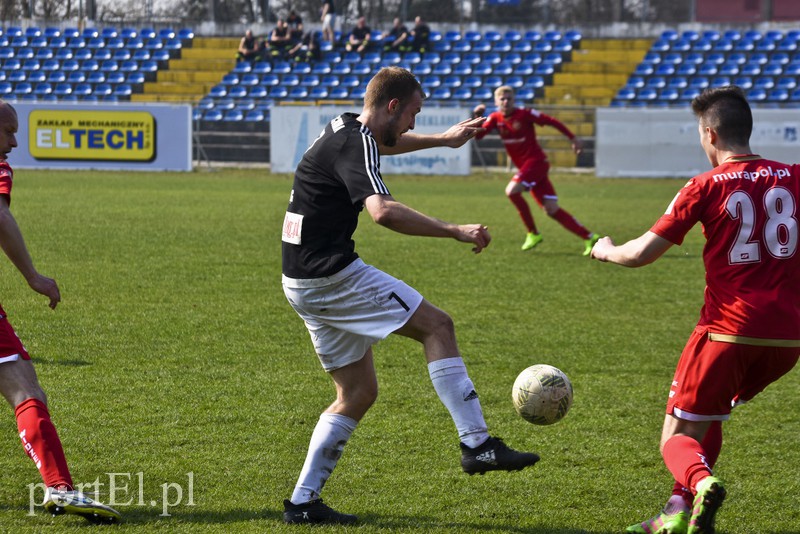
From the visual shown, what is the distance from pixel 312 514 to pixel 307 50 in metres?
29.5

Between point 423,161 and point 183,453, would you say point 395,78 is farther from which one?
point 423,161

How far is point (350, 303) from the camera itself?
4.28 metres

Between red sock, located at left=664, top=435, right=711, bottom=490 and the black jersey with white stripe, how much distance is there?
1504 mm

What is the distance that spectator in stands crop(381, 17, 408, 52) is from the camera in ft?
104

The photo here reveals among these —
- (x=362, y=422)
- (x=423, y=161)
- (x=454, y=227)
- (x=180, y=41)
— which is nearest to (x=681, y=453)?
(x=454, y=227)

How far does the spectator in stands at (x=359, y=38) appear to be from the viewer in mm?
32188

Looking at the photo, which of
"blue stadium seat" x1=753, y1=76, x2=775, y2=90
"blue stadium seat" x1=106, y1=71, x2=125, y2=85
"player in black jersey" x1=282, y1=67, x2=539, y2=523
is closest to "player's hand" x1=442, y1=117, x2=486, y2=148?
"player in black jersey" x1=282, y1=67, x2=539, y2=523

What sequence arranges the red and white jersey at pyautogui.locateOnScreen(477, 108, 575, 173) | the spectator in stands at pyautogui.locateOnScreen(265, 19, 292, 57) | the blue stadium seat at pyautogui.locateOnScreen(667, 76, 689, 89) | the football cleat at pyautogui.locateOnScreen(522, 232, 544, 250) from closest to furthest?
the football cleat at pyautogui.locateOnScreen(522, 232, 544, 250) → the red and white jersey at pyautogui.locateOnScreen(477, 108, 575, 173) → the blue stadium seat at pyautogui.locateOnScreen(667, 76, 689, 89) → the spectator in stands at pyautogui.locateOnScreen(265, 19, 292, 57)

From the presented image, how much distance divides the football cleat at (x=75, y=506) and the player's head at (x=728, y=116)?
9.44 feet

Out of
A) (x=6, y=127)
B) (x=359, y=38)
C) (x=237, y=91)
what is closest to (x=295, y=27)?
(x=359, y=38)

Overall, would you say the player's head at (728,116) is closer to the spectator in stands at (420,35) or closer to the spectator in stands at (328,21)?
the spectator in stands at (420,35)

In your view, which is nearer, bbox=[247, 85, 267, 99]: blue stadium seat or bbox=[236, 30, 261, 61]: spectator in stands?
bbox=[247, 85, 267, 99]: blue stadium seat

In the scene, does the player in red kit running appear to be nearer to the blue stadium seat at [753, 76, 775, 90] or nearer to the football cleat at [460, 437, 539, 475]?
the football cleat at [460, 437, 539, 475]

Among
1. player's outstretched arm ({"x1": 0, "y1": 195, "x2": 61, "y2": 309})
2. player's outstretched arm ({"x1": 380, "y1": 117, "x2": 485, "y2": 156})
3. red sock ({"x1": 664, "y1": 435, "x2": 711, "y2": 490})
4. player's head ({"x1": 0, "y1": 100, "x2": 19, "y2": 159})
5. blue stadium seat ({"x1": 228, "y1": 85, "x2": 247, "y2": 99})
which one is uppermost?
player's head ({"x1": 0, "y1": 100, "x2": 19, "y2": 159})
